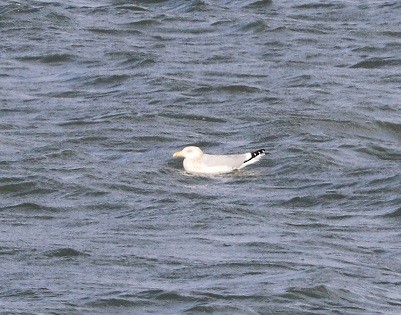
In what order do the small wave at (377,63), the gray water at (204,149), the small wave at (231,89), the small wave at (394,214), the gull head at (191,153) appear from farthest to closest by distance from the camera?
1. the small wave at (377,63)
2. the small wave at (231,89)
3. the gull head at (191,153)
4. the small wave at (394,214)
5. the gray water at (204,149)

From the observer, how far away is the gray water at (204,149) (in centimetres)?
1125

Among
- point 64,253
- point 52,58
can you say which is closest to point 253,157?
point 64,253

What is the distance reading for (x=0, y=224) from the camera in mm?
13297

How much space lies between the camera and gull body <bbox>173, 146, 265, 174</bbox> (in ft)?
51.8

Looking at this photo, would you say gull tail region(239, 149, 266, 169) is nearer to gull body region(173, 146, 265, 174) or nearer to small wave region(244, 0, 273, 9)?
gull body region(173, 146, 265, 174)

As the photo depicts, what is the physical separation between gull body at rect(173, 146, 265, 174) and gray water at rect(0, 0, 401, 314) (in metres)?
0.10

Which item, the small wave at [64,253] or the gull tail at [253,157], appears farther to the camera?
the gull tail at [253,157]

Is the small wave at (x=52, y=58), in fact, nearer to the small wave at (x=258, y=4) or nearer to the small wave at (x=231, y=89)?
the small wave at (x=231, y=89)

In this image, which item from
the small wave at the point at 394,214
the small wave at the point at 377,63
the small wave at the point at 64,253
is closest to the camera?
the small wave at the point at 64,253

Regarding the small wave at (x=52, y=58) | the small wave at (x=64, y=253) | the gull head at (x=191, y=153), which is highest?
the small wave at (x=64, y=253)

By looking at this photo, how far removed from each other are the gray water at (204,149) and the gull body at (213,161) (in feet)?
0.33

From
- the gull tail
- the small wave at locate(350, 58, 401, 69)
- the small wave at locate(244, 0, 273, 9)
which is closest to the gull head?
the gull tail

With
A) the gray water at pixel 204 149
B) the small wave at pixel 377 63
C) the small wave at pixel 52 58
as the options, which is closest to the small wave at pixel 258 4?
the gray water at pixel 204 149

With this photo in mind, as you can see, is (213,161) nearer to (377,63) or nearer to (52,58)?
(377,63)
